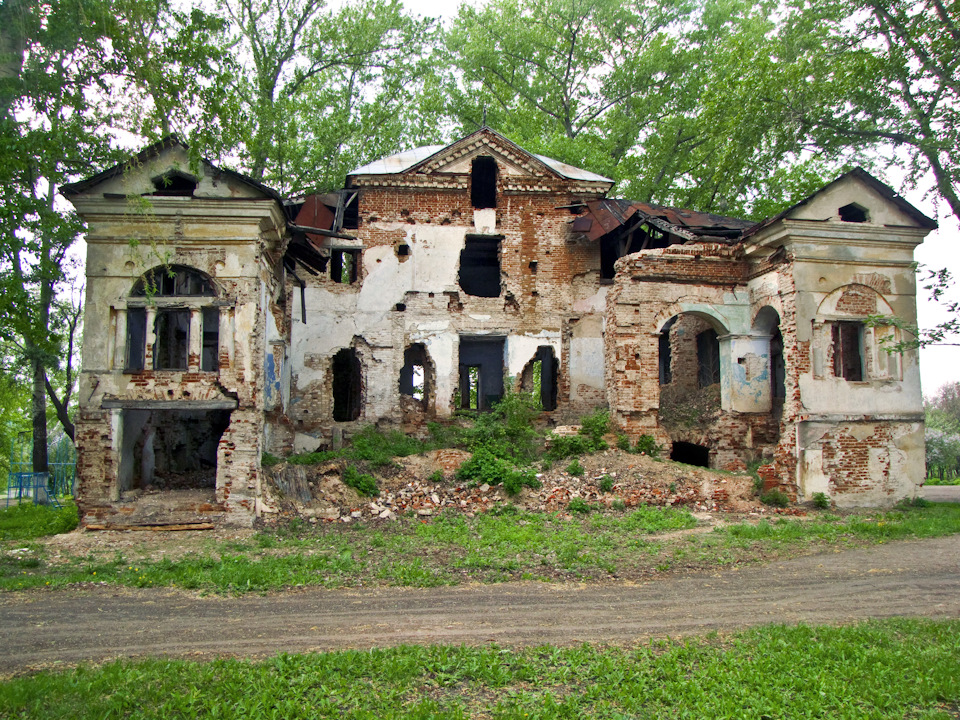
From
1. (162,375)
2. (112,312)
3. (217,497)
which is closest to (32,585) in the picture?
(217,497)

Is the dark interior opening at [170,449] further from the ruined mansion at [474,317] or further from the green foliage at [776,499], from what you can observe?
the green foliage at [776,499]

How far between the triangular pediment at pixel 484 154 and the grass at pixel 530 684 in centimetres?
1582

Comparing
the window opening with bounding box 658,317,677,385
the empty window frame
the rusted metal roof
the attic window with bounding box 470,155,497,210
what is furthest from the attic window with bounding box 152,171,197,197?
the window opening with bounding box 658,317,677,385

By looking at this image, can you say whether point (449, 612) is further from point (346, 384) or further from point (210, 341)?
point (346, 384)

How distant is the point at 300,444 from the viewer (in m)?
18.7

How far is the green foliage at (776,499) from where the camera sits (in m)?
14.8

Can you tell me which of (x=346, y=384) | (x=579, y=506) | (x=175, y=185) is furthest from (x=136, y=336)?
(x=579, y=506)

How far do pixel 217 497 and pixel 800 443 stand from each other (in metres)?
12.5

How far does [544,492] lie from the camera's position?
14547 millimetres

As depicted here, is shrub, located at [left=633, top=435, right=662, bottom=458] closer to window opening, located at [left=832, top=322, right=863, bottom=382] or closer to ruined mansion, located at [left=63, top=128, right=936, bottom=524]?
ruined mansion, located at [left=63, top=128, right=936, bottom=524]

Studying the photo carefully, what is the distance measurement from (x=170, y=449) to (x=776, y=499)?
46.0 feet

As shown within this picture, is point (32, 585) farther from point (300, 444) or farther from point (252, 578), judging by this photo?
point (300, 444)

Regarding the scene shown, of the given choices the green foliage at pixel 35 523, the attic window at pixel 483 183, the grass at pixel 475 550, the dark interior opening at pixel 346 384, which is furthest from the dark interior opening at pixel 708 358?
the green foliage at pixel 35 523

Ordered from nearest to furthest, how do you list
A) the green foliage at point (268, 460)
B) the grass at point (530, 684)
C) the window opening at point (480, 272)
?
the grass at point (530, 684) → the green foliage at point (268, 460) → the window opening at point (480, 272)
